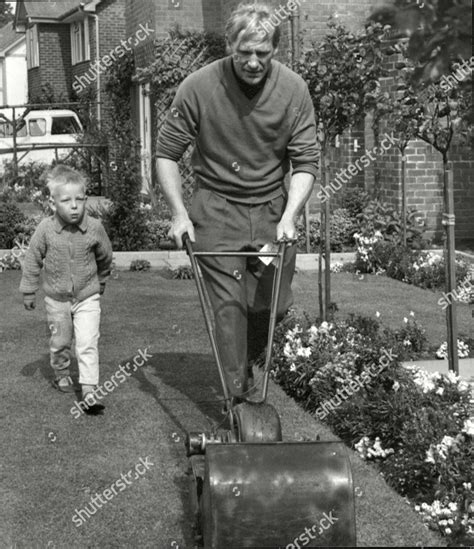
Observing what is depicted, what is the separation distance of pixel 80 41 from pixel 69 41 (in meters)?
3.05

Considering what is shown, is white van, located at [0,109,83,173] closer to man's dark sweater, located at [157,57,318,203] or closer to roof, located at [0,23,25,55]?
roof, located at [0,23,25,55]

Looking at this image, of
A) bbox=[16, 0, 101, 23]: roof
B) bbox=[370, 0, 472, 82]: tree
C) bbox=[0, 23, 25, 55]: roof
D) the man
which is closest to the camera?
bbox=[370, 0, 472, 82]: tree

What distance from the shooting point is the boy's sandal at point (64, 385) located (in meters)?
7.31

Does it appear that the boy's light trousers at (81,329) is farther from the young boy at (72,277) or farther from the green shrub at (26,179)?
the green shrub at (26,179)

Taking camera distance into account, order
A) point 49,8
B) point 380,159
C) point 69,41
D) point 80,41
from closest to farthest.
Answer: point 380,159, point 80,41, point 69,41, point 49,8

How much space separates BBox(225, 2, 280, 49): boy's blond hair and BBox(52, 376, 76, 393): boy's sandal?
10.0 feet

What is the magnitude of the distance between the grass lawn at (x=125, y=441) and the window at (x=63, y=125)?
2100 cm

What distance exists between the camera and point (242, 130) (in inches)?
→ 221

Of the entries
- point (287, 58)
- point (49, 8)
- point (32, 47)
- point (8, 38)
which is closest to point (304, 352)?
point (287, 58)

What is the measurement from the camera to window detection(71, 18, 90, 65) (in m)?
33.1

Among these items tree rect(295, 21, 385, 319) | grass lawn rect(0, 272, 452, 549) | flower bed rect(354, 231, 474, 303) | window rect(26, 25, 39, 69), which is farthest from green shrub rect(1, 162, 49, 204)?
window rect(26, 25, 39, 69)

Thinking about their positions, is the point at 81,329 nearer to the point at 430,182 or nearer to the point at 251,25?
the point at 251,25

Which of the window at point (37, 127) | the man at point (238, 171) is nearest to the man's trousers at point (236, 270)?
the man at point (238, 171)

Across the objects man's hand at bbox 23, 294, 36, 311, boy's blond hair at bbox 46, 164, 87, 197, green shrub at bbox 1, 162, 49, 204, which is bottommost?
man's hand at bbox 23, 294, 36, 311
